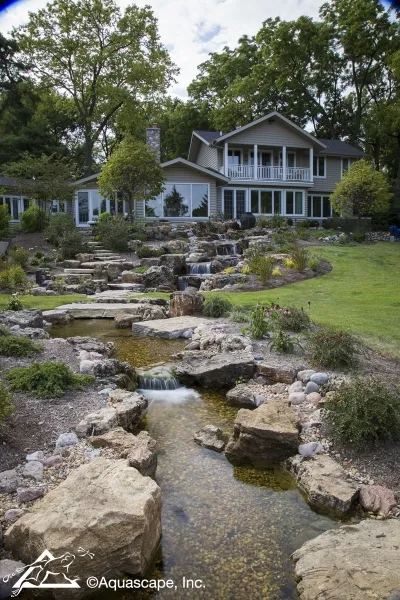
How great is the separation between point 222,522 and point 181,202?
87.4 ft

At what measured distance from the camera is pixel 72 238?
20.4 meters

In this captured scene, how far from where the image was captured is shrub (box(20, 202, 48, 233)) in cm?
2412

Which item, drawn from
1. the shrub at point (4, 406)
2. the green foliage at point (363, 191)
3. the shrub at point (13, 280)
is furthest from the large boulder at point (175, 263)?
the shrub at point (4, 406)

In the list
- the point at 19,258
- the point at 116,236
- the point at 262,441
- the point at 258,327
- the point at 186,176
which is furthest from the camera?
the point at 186,176

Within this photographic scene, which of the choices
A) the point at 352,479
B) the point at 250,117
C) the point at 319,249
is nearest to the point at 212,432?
the point at 352,479

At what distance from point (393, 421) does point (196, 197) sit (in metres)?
25.9

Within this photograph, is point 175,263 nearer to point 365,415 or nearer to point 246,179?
point 365,415

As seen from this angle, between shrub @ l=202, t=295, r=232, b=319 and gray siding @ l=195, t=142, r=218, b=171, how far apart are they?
2246 centimetres

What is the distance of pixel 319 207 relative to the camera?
112 feet

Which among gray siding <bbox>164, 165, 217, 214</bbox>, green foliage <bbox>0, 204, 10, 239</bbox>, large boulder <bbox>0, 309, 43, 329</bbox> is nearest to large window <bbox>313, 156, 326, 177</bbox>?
gray siding <bbox>164, 165, 217, 214</bbox>

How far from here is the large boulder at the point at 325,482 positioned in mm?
3957

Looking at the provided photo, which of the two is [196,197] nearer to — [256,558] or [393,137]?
[393,137]

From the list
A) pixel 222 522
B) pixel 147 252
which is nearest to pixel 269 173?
pixel 147 252

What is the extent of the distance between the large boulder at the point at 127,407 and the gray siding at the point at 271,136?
88.0 ft
